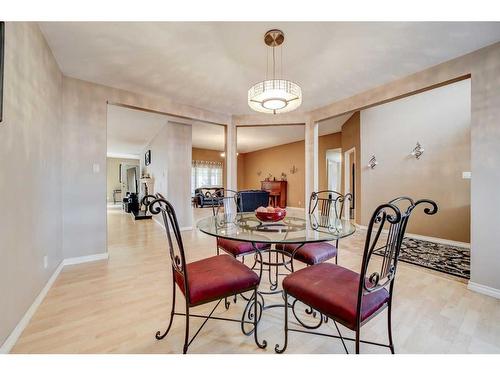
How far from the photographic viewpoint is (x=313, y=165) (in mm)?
4219

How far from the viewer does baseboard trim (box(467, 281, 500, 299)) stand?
2.07 meters

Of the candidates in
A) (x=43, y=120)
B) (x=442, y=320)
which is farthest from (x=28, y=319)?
(x=442, y=320)

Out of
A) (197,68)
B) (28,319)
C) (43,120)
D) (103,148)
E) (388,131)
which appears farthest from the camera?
(388,131)

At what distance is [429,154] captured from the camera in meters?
4.11

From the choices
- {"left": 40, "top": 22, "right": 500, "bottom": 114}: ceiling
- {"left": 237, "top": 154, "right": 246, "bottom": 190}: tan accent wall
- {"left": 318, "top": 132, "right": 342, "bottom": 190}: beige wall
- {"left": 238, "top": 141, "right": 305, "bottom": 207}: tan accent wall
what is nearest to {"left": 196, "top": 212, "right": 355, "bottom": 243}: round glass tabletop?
{"left": 40, "top": 22, "right": 500, "bottom": 114}: ceiling

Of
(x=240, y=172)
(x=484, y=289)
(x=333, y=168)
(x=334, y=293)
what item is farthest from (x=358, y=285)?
(x=240, y=172)

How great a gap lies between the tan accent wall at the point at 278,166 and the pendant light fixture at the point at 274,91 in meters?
6.10

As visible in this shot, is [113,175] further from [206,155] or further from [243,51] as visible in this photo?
[243,51]

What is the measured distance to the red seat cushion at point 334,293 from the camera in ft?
3.65

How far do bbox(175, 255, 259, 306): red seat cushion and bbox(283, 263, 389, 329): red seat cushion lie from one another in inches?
10.6

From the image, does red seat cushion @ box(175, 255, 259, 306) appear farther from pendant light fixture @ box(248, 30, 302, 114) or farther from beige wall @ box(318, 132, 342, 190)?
beige wall @ box(318, 132, 342, 190)

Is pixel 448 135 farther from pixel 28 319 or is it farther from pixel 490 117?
pixel 28 319

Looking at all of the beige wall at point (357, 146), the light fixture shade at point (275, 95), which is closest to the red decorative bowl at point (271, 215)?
the light fixture shade at point (275, 95)
